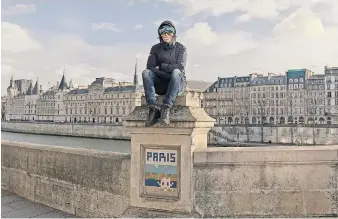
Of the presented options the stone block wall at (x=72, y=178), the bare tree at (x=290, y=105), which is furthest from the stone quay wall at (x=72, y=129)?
the stone block wall at (x=72, y=178)

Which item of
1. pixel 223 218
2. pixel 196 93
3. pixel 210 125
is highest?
pixel 196 93

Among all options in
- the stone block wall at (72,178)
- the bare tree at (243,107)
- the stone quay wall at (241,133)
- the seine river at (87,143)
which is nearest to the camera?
the stone block wall at (72,178)

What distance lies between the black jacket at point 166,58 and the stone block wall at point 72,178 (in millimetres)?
1157

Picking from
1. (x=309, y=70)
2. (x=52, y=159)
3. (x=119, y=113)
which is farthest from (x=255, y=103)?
(x=52, y=159)

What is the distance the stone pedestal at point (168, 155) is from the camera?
4160 mm

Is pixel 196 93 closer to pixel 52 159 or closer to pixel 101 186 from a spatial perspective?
pixel 101 186

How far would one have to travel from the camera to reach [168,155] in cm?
424

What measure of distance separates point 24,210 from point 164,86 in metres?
2.89

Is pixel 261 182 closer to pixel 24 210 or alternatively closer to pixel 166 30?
pixel 166 30

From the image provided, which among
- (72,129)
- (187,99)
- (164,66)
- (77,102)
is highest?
(77,102)

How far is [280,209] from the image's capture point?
13.5 feet

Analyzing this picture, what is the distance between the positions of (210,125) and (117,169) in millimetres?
1317

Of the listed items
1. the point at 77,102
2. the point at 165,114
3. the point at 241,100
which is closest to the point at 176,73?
the point at 165,114

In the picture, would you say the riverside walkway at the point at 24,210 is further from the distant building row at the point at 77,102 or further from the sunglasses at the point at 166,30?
the distant building row at the point at 77,102
